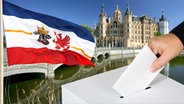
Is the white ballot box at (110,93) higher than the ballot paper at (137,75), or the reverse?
the ballot paper at (137,75)

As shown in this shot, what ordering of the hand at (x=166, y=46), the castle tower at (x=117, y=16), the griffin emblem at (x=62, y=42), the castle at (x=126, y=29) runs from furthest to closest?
the castle tower at (x=117, y=16) < the castle at (x=126, y=29) < the griffin emblem at (x=62, y=42) < the hand at (x=166, y=46)

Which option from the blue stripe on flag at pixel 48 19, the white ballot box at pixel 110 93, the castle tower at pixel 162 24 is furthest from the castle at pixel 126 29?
the white ballot box at pixel 110 93

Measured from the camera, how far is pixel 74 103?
0.99m

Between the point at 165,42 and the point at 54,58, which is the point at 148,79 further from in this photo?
the point at 54,58

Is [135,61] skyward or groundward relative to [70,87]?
skyward

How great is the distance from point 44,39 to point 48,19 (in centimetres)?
22

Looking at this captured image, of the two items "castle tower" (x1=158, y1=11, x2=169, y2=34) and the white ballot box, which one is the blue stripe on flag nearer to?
the white ballot box

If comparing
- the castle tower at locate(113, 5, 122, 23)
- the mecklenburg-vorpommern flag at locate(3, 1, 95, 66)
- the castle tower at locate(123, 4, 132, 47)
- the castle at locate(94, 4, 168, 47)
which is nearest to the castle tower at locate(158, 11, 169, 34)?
the castle at locate(94, 4, 168, 47)

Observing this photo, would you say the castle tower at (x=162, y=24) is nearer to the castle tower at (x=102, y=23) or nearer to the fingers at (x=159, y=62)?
the castle tower at (x=102, y=23)

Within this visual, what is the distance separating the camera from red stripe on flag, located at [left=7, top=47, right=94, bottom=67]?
125 inches

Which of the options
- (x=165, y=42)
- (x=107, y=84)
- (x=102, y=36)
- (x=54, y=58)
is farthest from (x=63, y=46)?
(x=102, y=36)

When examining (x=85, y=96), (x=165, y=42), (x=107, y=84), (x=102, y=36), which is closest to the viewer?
(x=165, y=42)

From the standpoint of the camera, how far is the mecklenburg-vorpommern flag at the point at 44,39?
317 centimetres

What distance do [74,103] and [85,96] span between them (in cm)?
5
